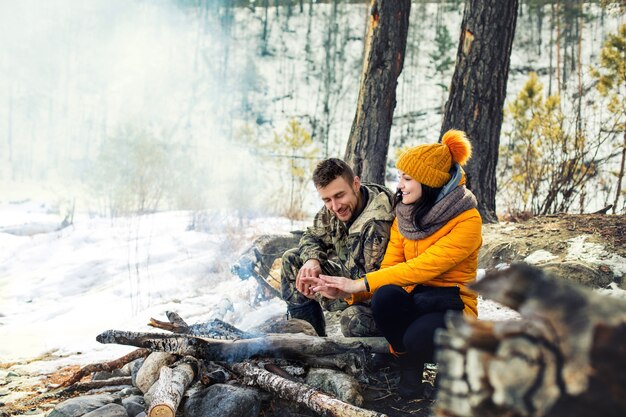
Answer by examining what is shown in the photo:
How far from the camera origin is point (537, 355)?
806mm

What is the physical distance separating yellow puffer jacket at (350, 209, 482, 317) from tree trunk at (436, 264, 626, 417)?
163 cm

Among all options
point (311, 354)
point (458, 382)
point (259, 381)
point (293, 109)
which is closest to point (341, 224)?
point (311, 354)

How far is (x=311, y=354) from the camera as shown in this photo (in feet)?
A: 9.55

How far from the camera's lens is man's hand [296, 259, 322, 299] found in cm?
309

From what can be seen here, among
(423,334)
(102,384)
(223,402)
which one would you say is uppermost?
(423,334)

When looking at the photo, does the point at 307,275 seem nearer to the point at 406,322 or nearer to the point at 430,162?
the point at 406,322

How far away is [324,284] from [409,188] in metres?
0.68

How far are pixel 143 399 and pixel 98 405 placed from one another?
22cm

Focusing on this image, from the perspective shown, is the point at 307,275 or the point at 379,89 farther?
the point at 379,89

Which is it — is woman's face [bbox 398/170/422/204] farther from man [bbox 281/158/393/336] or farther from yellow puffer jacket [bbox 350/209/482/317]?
man [bbox 281/158/393/336]

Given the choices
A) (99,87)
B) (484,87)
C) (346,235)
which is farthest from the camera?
(99,87)

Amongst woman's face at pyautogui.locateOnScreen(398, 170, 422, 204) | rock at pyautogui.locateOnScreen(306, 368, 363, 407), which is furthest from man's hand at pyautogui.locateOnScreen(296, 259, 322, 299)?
woman's face at pyautogui.locateOnScreen(398, 170, 422, 204)

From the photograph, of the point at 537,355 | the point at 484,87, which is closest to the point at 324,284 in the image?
the point at 537,355

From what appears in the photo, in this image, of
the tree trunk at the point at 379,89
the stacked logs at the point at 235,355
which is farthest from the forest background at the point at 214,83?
the stacked logs at the point at 235,355
